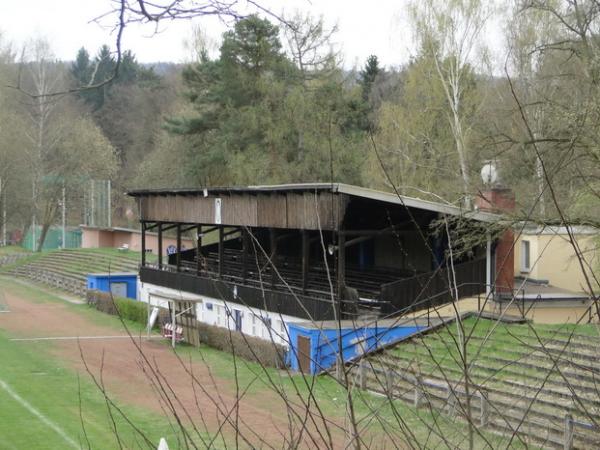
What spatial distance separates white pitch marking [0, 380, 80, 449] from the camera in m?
16.8

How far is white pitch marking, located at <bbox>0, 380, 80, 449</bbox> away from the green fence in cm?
5046

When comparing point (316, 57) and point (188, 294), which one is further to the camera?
point (316, 57)

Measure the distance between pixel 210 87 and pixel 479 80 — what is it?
14.8 meters

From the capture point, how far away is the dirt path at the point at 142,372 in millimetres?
16578

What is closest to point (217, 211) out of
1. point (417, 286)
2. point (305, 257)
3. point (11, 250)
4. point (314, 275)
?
point (314, 275)

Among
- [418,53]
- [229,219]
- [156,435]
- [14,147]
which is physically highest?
[418,53]

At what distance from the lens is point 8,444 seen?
1628 cm

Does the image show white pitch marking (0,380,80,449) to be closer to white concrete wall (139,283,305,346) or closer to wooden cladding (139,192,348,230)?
white concrete wall (139,283,305,346)

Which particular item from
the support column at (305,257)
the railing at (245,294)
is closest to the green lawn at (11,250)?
the railing at (245,294)

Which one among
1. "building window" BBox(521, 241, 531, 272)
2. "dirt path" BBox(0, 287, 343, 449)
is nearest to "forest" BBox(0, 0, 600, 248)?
"building window" BBox(521, 241, 531, 272)

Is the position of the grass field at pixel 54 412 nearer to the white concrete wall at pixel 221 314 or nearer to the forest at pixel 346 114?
the white concrete wall at pixel 221 314

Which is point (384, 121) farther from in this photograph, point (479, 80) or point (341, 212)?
point (341, 212)

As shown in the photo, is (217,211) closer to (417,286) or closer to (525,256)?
(417,286)

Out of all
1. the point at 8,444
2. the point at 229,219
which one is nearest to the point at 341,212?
the point at 229,219
